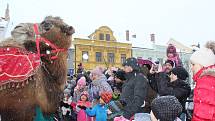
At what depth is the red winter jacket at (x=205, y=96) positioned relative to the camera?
3.75 metres

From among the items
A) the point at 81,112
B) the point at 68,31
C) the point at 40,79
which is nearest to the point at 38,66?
the point at 40,79

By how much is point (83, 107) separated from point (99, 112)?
2.26 feet

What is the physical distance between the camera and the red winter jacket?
12.3ft

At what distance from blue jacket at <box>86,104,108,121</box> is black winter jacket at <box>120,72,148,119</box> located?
4.02 feet

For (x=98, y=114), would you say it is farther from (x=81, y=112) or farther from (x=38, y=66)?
(x=38, y=66)

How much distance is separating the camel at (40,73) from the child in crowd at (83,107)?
309cm

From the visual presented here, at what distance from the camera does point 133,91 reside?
576cm

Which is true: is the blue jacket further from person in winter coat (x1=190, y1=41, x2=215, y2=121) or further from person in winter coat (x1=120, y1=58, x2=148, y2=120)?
person in winter coat (x1=190, y1=41, x2=215, y2=121)

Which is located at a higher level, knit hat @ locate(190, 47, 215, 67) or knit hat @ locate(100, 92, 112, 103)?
knit hat @ locate(190, 47, 215, 67)

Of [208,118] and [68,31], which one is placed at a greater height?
[68,31]

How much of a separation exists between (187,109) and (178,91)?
63 centimetres

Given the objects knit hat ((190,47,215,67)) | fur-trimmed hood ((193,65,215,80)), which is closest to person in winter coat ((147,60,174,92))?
knit hat ((190,47,215,67))

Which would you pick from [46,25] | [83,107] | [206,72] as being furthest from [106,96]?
[206,72]

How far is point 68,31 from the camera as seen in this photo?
4.73m
